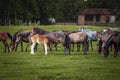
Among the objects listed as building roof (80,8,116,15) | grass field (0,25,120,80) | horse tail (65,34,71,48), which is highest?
building roof (80,8,116,15)

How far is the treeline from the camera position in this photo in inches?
2288

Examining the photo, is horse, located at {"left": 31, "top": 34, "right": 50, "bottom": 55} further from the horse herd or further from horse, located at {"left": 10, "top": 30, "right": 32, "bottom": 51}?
horse, located at {"left": 10, "top": 30, "right": 32, "bottom": 51}

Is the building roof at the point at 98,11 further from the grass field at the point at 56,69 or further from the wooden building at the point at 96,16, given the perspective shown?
the grass field at the point at 56,69

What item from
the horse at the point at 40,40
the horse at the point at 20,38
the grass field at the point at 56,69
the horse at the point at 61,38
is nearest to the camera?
the grass field at the point at 56,69

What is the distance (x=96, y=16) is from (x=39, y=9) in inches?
1148

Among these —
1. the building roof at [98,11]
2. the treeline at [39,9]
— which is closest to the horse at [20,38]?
the treeline at [39,9]

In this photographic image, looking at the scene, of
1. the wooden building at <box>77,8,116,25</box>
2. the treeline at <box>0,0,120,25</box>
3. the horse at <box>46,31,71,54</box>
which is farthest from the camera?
the wooden building at <box>77,8,116,25</box>

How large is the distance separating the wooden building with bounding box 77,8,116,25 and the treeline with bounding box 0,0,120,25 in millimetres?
1162

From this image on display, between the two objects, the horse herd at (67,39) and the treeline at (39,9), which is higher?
the treeline at (39,9)

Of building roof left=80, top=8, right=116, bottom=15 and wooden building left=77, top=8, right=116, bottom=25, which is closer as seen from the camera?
building roof left=80, top=8, right=116, bottom=15

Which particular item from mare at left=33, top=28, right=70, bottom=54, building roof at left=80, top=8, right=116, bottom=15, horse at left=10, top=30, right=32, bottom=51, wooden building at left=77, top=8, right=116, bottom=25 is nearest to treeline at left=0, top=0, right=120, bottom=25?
building roof at left=80, top=8, right=116, bottom=15

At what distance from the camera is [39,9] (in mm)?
67938

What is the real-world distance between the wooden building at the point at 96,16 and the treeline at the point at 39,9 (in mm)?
1162

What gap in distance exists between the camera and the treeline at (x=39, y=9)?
58.1 meters
